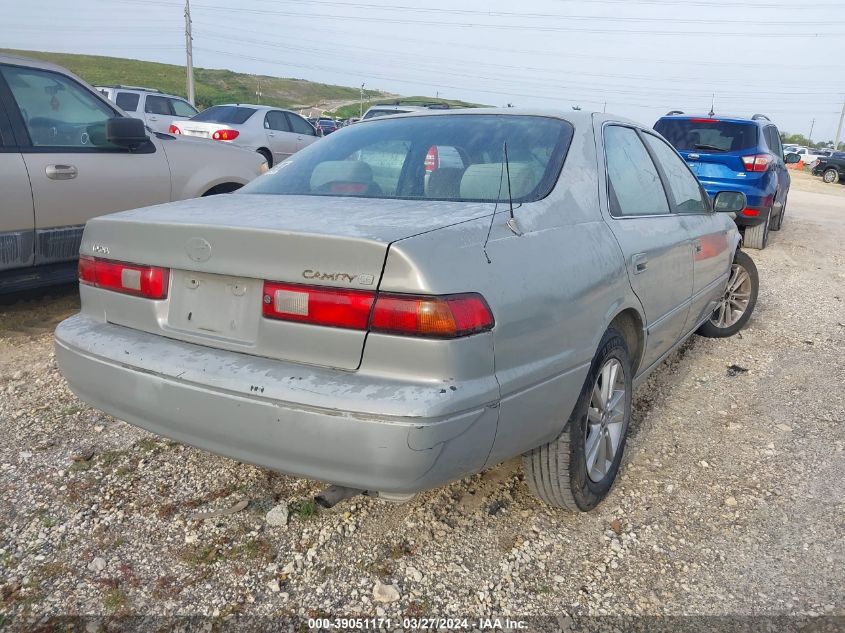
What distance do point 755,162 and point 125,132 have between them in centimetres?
736

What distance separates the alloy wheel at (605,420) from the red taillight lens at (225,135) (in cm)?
1048

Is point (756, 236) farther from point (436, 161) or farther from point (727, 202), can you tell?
point (436, 161)

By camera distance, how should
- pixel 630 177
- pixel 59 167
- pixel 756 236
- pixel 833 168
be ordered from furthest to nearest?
pixel 833 168 < pixel 756 236 < pixel 59 167 < pixel 630 177

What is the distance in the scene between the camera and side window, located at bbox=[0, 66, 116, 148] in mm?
4328

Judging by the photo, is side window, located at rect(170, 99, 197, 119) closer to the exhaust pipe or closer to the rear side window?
the rear side window

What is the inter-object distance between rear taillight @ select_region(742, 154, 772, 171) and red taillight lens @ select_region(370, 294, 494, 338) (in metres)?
7.86

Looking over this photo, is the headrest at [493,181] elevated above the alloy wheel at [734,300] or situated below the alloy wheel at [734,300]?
above

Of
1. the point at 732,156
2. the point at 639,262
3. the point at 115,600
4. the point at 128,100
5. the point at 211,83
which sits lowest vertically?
the point at 115,600

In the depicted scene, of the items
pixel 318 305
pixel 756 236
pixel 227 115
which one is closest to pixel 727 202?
pixel 318 305

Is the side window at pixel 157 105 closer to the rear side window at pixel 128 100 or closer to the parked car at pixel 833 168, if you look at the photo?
the rear side window at pixel 128 100

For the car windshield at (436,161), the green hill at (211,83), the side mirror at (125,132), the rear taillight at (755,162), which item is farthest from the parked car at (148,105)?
the green hill at (211,83)

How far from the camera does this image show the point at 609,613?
7.08ft

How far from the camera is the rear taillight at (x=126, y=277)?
2.25 m

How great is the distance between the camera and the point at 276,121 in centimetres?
1316
